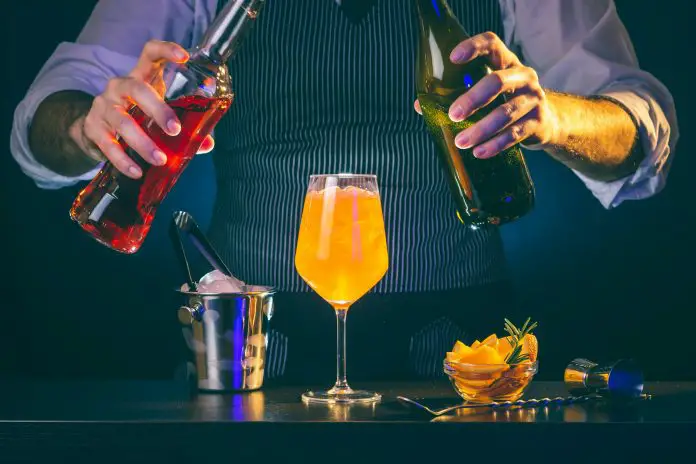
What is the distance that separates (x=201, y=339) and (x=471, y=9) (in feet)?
3.69

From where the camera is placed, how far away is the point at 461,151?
154cm

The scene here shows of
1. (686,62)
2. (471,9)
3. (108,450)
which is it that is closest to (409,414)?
(108,450)

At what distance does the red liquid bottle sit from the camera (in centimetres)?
139

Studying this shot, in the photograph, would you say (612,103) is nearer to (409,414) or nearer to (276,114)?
(276,114)

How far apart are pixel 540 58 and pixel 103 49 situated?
41.2 inches

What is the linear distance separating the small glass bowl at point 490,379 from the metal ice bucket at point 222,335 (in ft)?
1.06

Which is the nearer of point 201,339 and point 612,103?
point 201,339

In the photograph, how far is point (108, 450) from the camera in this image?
1.19m

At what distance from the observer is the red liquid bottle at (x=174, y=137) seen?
1389mm

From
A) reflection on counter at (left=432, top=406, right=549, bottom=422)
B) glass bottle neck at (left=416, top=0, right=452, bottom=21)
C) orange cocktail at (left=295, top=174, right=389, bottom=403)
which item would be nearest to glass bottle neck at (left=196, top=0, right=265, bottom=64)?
orange cocktail at (left=295, top=174, right=389, bottom=403)

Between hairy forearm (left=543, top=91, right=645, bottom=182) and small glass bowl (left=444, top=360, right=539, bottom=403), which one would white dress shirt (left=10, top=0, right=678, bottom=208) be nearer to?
hairy forearm (left=543, top=91, right=645, bottom=182)

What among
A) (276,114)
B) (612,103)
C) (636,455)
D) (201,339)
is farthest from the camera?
(276,114)

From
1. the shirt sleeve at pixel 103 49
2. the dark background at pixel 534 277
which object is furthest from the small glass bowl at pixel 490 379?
the dark background at pixel 534 277

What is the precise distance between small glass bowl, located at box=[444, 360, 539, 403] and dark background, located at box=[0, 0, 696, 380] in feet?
5.36
